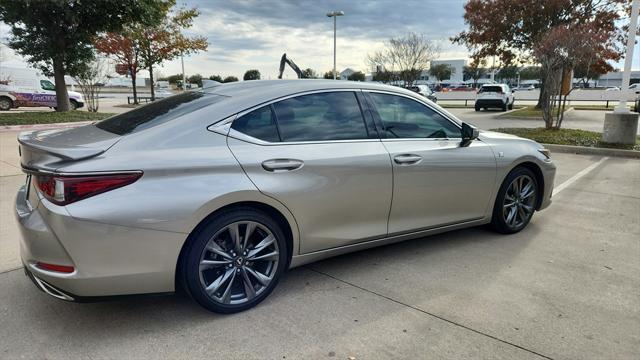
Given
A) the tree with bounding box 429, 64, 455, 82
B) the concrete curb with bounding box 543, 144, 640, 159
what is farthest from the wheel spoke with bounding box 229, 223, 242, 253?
the tree with bounding box 429, 64, 455, 82

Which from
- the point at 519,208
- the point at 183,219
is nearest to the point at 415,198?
the point at 519,208

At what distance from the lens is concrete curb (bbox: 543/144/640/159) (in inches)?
388

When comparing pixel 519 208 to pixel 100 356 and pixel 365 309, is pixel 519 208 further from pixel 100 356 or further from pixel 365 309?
pixel 100 356

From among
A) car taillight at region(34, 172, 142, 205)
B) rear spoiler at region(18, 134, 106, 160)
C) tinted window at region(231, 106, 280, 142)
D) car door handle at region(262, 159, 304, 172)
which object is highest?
tinted window at region(231, 106, 280, 142)

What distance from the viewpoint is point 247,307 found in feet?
10.2

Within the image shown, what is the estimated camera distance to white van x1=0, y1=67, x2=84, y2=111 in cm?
2388

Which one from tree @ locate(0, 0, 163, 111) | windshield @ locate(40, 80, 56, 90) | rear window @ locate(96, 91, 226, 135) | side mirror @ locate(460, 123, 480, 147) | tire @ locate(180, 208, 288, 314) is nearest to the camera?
tire @ locate(180, 208, 288, 314)

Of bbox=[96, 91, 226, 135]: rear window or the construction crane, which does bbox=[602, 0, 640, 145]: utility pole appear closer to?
the construction crane

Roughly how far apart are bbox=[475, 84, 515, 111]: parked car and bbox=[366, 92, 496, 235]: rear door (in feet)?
72.1

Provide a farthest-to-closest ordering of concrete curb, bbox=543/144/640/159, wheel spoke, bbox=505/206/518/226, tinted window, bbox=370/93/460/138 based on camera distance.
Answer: concrete curb, bbox=543/144/640/159 → wheel spoke, bbox=505/206/518/226 → tinted window, bbox=370/93/460/138

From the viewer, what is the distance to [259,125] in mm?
3152

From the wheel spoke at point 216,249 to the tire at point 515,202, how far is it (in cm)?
285

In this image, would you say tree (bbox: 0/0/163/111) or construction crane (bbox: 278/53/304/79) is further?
tree (bbox: 0/0/163/111)

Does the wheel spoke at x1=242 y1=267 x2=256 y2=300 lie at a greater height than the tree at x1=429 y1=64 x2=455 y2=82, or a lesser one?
lesser
